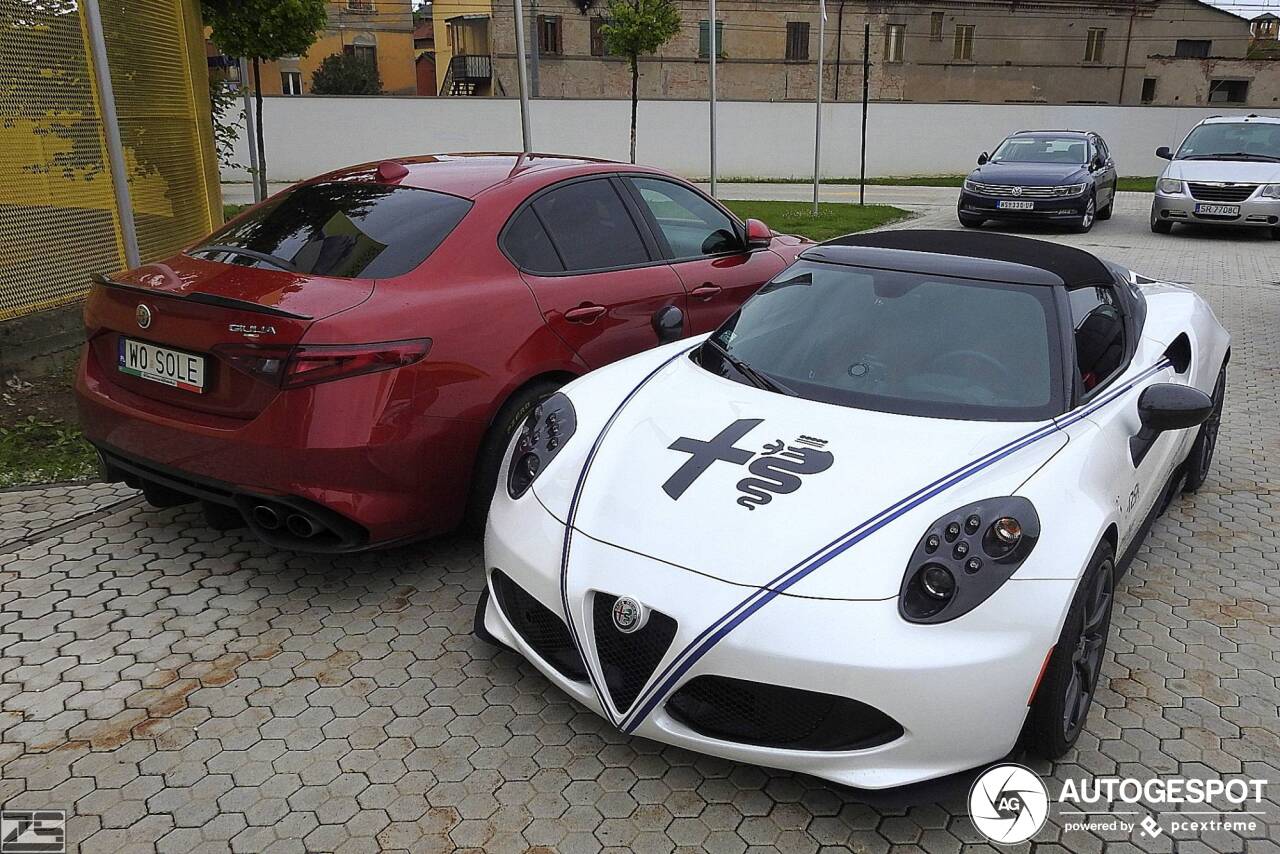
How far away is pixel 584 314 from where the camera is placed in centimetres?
431

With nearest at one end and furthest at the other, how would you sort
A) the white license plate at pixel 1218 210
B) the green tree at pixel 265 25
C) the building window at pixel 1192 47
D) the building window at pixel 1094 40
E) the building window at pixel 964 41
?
the green tree at pixel 265 25 < the white license plate at pixel 1218 210 < the building window at pixel 964 41 < the building window at pixel 1094 40 < the building window at pixel 1192 47

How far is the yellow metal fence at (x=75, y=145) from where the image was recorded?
225 inches

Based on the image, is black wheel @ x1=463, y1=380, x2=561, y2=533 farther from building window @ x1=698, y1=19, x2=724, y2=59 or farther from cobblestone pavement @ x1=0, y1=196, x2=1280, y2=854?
building window @ x1=698, y1=19, x2=724, y2=59

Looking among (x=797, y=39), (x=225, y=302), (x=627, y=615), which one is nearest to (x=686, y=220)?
(x=225, y=302)

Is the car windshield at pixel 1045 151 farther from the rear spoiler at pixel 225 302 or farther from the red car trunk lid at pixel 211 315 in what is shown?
the rear spoiler at pixel 225 302

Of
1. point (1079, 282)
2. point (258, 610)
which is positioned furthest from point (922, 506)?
point (258, 610)

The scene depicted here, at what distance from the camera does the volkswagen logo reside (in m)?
2.59

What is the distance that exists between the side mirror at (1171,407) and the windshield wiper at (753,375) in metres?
1.19

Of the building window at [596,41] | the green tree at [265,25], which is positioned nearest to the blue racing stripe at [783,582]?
the green tree at [265,25]

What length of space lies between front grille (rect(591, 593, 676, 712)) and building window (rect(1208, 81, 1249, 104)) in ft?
175

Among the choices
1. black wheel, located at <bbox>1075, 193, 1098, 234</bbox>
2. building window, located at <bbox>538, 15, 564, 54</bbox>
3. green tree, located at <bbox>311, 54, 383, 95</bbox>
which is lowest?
black wheel, located at <bbox>1075, 193, 1098, 234</bbox>

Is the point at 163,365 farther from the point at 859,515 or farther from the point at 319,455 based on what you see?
the point at 859,515

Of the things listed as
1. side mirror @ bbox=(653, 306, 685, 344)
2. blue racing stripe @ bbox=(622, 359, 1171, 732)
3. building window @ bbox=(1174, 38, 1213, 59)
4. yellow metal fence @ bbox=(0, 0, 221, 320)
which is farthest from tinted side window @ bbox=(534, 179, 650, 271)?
building window @ bbox=(1174, 38, 1213, 59)

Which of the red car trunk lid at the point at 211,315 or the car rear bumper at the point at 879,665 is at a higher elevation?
the red car trunk lid at the point at 211,315
